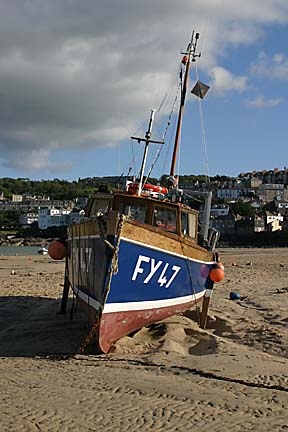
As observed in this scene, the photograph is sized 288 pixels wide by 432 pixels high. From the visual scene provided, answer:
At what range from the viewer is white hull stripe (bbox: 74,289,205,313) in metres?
8.45

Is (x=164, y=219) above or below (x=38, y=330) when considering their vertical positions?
above

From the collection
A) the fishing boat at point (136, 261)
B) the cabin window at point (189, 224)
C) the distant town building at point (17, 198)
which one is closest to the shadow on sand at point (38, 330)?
the fishing boat at point (136, 261)

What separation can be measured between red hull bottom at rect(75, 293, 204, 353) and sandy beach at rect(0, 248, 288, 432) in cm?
20

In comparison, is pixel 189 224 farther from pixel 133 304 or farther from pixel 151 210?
pixel 133 304

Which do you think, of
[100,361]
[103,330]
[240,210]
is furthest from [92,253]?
[240,210]

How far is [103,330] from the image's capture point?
27.4ft

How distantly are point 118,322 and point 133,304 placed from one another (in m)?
0.39

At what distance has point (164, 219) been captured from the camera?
1052 centimetres

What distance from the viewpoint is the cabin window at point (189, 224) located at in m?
11.1

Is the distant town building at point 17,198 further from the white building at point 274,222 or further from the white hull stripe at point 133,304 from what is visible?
the white hull stripe at point 133,304

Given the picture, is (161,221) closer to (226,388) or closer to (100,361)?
(100,361)

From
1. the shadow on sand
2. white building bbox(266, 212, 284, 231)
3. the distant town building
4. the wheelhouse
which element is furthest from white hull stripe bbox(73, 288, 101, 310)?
the distant town building

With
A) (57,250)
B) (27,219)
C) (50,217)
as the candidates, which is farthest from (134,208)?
(27,219)

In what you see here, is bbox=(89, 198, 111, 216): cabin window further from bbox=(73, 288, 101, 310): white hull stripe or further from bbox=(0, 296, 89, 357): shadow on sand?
bbox=(0, 296, 89, 357): shadow on sand
